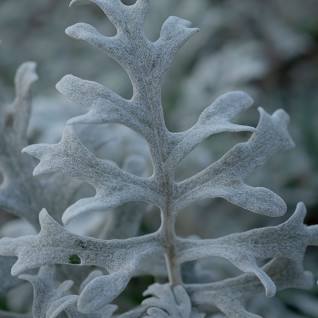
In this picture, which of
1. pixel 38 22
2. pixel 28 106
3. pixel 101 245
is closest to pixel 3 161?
pixel 28 106

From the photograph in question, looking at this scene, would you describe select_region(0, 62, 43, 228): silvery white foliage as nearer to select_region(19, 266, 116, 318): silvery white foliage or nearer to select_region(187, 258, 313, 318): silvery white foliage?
select_region(19, 266, 116, 318): silvery white foliage

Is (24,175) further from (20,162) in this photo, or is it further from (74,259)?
(74,259)

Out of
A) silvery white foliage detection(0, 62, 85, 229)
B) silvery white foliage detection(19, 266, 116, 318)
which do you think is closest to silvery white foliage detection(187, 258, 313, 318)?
silvery white foliage detection(19, 266, 116, 318)

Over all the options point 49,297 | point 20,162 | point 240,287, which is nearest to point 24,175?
point 20,162

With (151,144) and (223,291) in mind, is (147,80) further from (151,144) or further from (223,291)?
(223,291)

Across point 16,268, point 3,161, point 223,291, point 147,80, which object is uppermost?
point 147,80

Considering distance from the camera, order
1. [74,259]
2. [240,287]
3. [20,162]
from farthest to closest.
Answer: [20,162] < [240,287] < [74,259]

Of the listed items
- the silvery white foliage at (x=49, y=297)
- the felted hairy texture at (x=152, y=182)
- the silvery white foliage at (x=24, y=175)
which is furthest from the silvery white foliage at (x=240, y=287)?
the silvery white foliage at (x=24, y=175)

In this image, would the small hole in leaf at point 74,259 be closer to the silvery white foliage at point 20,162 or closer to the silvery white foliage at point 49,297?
the silvery white foliage at point 49,297
